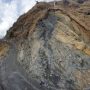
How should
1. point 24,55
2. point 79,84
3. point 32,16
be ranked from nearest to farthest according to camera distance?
1. point 79,84
2. point 24,55
3. point 32,16

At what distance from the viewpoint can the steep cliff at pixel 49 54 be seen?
59.6 ft

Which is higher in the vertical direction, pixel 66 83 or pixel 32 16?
pixel 32 16

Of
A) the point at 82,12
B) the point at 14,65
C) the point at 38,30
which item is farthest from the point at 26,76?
the point at 82,12

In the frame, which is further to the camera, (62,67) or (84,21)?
(84,21)

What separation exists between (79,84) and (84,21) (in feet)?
13.4

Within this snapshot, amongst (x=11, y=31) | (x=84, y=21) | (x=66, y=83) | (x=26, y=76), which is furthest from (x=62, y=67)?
(x=11, y=31)

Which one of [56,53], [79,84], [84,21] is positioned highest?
[84,21]

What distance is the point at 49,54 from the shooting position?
18750mm

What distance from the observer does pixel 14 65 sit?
19781mm

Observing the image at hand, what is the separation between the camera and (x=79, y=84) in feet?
58.5

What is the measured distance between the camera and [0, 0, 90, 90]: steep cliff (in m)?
18.2

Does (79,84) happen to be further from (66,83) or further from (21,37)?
(21,37)

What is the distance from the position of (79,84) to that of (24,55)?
3.54 metres

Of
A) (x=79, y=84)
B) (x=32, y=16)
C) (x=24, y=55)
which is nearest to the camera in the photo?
(x=79, y=84)
